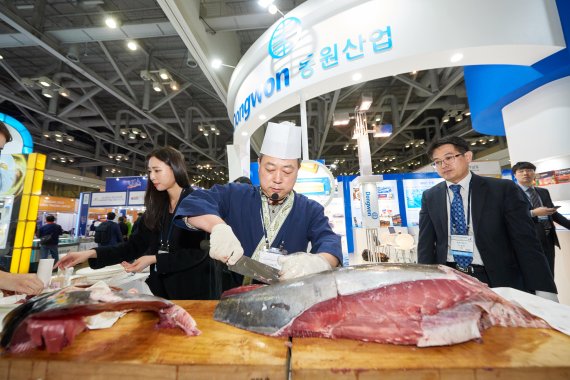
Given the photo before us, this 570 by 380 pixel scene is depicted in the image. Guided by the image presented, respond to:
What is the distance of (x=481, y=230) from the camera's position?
2.13 metres

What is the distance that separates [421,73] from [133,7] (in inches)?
362

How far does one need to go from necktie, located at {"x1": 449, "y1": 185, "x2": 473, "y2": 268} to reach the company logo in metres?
3.22

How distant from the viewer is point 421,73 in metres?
9.38

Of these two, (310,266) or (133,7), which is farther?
(133,7)

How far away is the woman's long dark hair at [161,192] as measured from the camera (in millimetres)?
2328

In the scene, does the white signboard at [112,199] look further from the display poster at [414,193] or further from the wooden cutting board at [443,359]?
the wooden cutting board at [443,359]

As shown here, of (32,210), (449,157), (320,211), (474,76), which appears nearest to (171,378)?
(320,211)

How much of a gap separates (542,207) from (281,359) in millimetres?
4733

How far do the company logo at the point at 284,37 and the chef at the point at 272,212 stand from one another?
2834mm

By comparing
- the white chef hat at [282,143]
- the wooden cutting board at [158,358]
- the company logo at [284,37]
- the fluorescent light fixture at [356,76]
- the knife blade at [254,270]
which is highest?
the company logo at [284,37]

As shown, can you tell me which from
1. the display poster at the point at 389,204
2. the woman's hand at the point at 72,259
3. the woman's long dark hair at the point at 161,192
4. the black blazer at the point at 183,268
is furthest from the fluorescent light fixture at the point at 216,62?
the display poster at the point at 389,204

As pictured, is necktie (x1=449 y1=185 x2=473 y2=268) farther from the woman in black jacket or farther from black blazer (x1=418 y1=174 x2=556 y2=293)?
A: the woman in black jacket

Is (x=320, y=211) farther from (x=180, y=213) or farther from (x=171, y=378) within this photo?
(x=171, y=378)

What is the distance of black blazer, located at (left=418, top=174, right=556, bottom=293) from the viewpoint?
1974 millimetres
